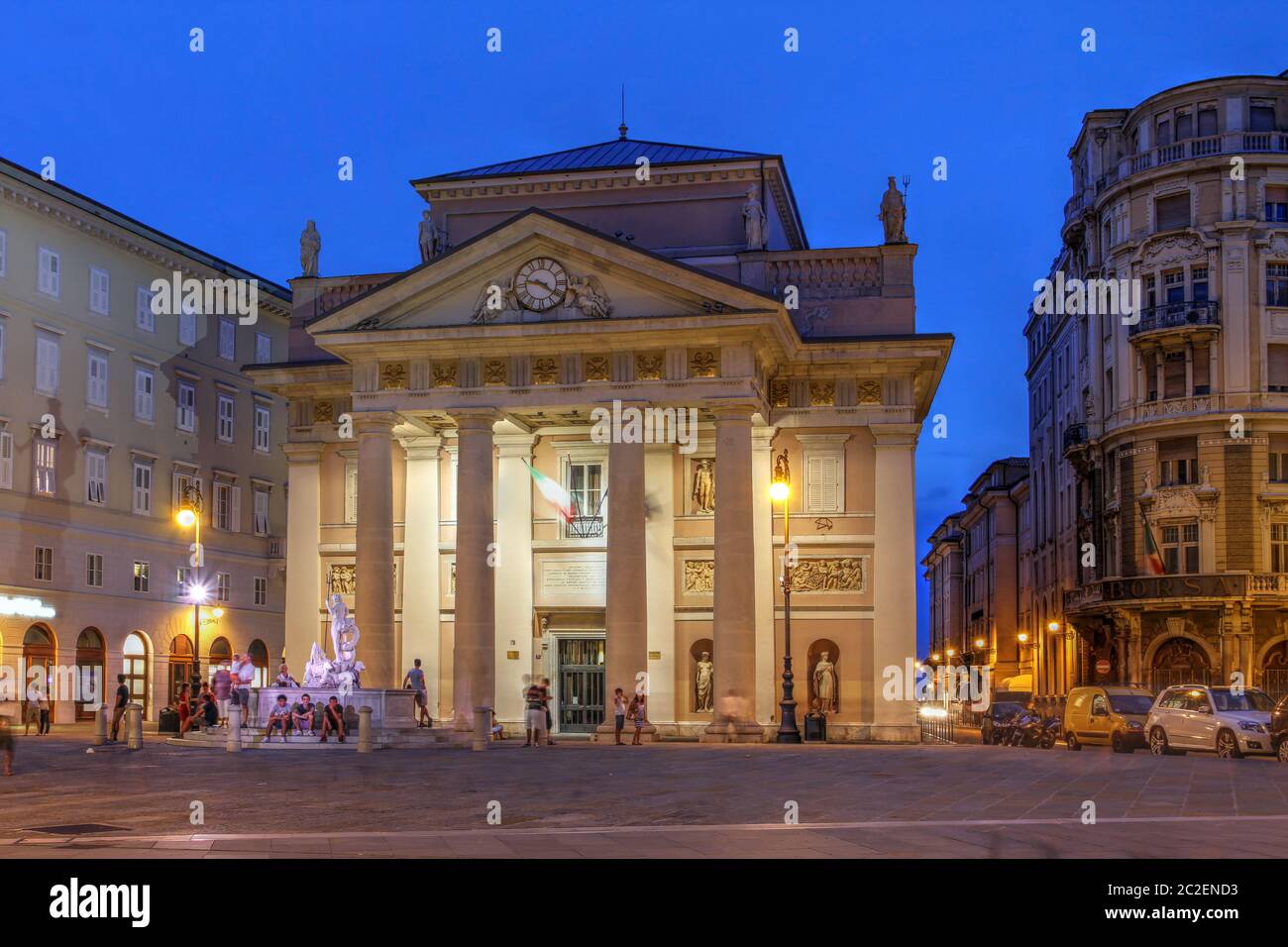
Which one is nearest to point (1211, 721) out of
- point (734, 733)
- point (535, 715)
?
point (734, 733)

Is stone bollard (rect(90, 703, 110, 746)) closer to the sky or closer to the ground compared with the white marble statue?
closer to the ground

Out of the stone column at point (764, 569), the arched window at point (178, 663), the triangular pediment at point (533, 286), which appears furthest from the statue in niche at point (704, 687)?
the arched window at point (178, 663)

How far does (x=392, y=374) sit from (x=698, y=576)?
1087 centimetres

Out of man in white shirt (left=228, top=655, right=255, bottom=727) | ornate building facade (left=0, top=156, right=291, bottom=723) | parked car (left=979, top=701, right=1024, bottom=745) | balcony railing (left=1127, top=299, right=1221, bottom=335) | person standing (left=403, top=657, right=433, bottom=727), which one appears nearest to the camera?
man in white shirt (left=228, top=655, right=255, bottom=727)

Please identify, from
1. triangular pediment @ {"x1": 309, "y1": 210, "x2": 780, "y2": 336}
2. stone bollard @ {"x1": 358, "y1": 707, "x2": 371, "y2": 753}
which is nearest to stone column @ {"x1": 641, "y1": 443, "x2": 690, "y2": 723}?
triangular pediment @ {"x1": 309, "y1": 210, "x2": 780, "y2": 336}

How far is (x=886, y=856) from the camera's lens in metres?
14.7

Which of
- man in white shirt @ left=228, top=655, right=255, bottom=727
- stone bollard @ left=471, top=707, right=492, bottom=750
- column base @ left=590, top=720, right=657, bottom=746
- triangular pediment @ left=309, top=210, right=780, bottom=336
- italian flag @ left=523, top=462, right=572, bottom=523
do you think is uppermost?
triangular pediment @ left=309, top=210, right=780, bottom=336

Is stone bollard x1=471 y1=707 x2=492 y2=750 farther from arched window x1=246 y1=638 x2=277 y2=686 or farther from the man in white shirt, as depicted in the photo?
arched window x1=246 y1=638 x2=277 y2=686

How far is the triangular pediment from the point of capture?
147ft

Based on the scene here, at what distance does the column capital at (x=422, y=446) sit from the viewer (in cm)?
5028

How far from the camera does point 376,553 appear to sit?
151 feet

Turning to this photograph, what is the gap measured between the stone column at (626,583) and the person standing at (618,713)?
0.65m

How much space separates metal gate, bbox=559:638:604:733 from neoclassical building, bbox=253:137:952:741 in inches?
2.7
